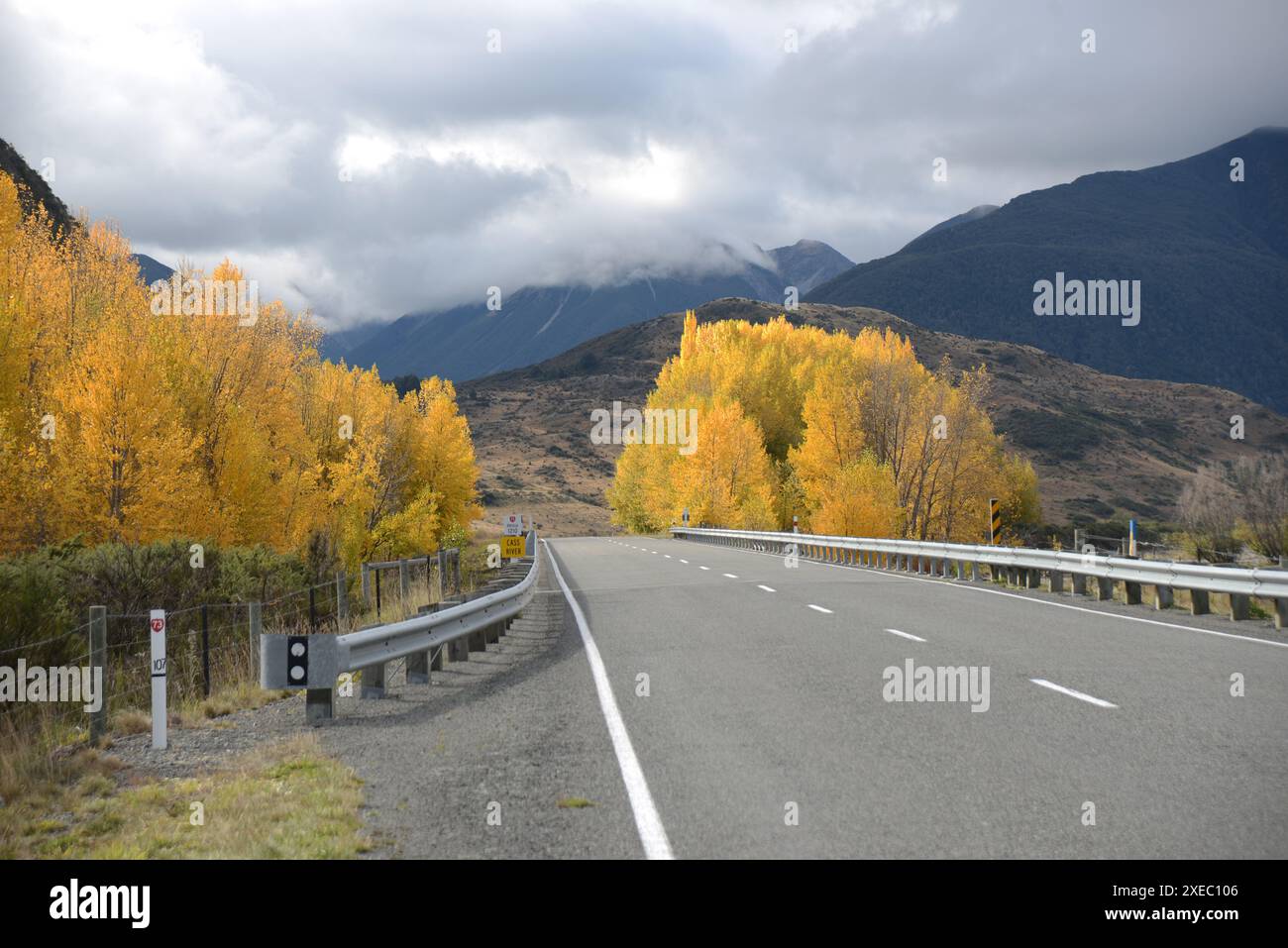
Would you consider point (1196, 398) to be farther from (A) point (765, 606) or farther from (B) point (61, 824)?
(B) point (61, 824)

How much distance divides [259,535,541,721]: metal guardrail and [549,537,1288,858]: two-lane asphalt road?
1990 millimetres

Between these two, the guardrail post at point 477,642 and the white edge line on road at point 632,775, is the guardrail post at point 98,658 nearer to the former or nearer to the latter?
the white edge line on road at point 632,775

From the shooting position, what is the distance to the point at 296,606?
915 inches

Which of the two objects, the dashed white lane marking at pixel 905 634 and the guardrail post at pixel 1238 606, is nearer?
the dashed white lane marking at pixel 905 634

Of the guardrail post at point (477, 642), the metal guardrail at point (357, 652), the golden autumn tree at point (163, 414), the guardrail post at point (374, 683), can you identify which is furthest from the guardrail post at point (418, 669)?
the golden autumn tree at point (163, 414)

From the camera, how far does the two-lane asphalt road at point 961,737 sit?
5730mm

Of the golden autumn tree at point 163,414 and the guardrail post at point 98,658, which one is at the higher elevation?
the golden autumn tree at point 163,414

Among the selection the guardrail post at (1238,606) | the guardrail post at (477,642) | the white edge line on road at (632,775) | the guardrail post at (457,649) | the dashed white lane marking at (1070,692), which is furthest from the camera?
the guardrail post at (1238,606)

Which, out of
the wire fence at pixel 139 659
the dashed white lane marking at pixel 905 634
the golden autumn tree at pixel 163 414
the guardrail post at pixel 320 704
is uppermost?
the golden autumn tree at pixel 163 414

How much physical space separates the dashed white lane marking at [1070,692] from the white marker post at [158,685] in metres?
7.79

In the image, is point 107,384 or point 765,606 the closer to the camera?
point 765,606

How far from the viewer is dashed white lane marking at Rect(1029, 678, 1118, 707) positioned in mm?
9305
